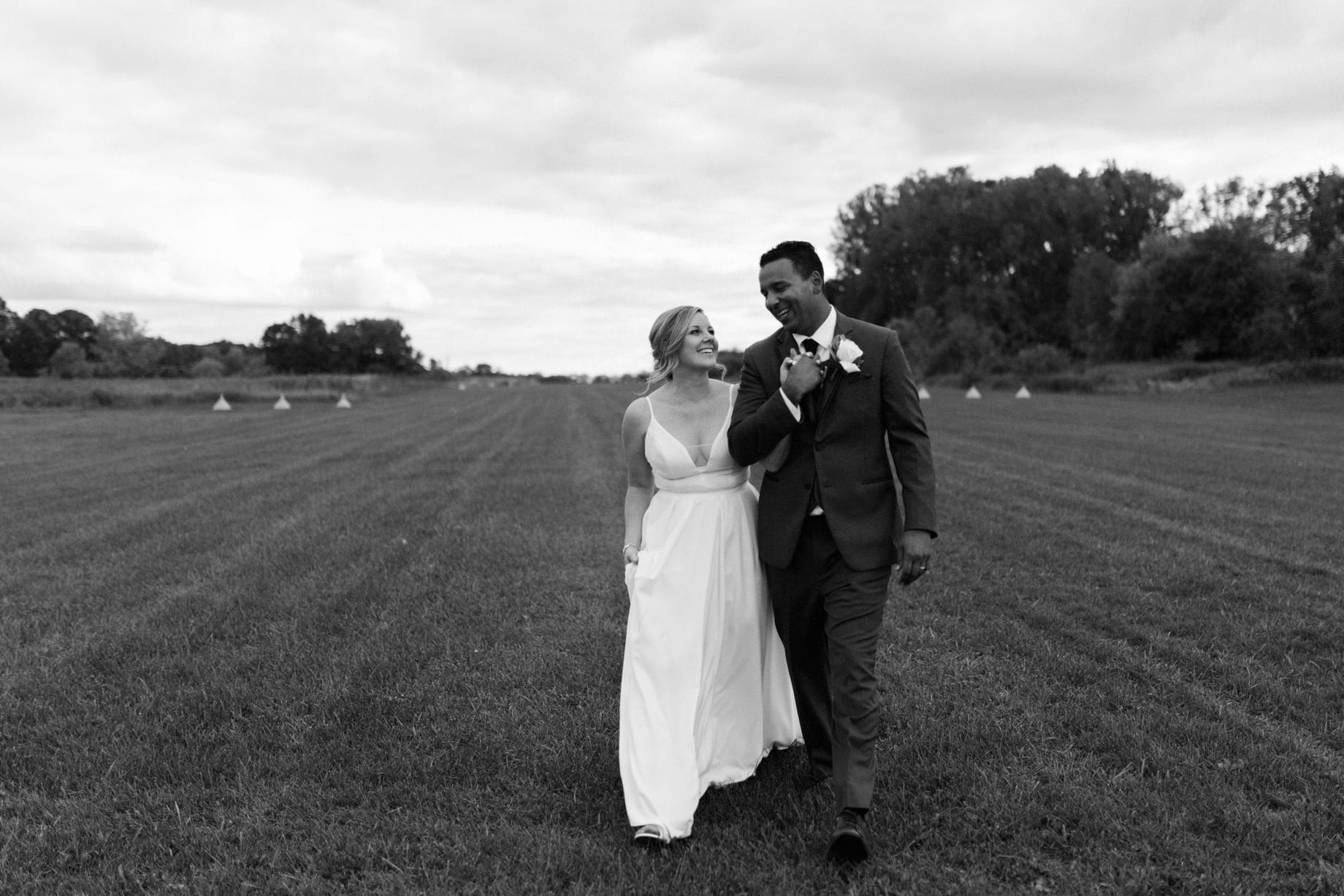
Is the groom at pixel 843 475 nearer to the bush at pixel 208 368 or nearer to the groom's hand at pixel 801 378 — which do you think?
the groom's hand at pixel 801 378

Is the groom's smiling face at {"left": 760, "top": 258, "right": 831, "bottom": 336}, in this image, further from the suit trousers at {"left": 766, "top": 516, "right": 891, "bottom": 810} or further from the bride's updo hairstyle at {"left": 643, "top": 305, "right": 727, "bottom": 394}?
the suit trousers at {"left": 766, "top": 516, "right": 891, "bottom": 810}

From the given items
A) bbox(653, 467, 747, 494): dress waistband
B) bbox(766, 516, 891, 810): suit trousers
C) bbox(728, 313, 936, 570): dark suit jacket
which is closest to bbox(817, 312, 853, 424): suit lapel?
bbox(728, 313, 936, 570): dark suit jacket

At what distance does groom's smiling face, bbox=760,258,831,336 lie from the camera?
390cm

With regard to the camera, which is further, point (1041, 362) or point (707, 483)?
point (1041, 362)

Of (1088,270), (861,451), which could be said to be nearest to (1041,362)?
(1088,270)

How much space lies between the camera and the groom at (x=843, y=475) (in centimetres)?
379

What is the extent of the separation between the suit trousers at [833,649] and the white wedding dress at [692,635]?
0.63ft

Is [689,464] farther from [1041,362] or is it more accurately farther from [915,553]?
[1041,362]

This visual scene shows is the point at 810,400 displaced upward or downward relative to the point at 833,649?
upward

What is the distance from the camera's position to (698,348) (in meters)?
4.21

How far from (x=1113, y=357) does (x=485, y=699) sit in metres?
54.4

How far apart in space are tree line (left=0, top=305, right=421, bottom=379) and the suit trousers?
284ft

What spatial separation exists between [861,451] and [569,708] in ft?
7.89

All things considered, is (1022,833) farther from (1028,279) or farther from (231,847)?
(1028,279)
